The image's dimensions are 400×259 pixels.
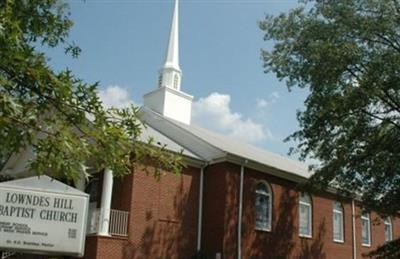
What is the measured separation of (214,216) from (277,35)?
23.7ft

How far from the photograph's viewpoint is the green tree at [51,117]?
4500 mm

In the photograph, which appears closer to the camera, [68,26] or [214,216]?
[68,26]

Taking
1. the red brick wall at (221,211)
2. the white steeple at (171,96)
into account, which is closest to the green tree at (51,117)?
the red brick wall at (221,211)

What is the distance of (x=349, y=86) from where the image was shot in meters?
19.5

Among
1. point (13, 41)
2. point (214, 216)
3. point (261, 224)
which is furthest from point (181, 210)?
point (13, 41)

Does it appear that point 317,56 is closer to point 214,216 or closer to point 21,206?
point 214,216

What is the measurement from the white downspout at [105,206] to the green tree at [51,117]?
13122mm

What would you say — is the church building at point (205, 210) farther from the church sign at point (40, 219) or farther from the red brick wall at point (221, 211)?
the church sign at point (40, 219)

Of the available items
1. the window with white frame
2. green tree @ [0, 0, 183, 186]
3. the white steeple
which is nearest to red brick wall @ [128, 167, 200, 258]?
the white steeple

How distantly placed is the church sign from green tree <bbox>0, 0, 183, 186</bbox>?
21.5ft

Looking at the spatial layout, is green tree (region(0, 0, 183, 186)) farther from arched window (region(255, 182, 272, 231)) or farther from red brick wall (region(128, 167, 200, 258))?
arched window (region(255, 182, 272, 231))

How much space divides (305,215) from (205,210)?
5.98m

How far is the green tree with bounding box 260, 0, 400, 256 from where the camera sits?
19.0m

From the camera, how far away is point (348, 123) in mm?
20344
